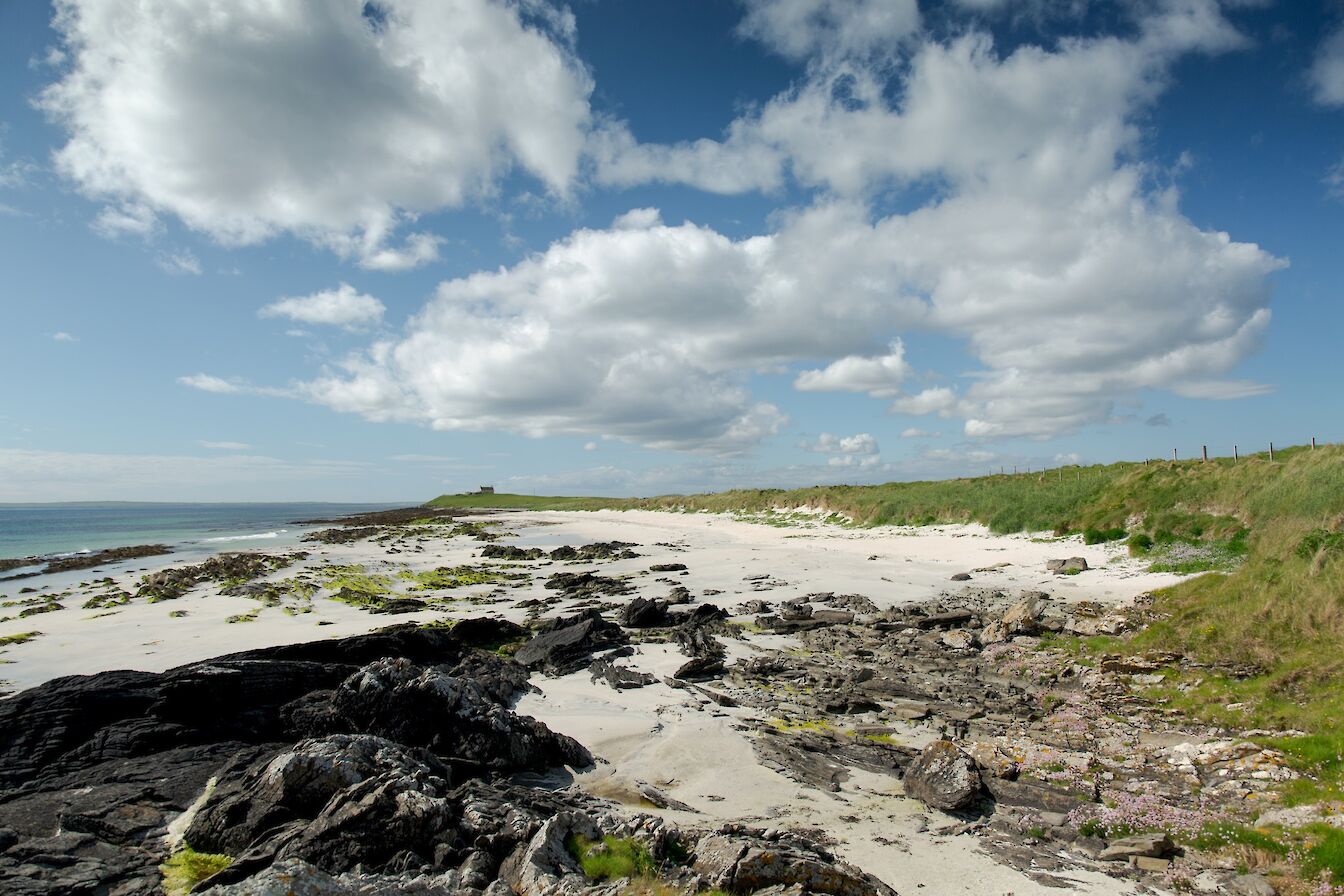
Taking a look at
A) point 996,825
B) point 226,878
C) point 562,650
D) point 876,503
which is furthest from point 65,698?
point 876,503

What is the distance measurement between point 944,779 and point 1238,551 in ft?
63.7

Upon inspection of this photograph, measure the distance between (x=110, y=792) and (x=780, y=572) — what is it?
925 inches

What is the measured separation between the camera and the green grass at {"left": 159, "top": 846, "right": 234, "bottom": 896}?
207 inches

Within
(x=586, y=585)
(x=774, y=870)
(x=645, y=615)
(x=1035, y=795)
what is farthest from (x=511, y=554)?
(x=774, y=870)

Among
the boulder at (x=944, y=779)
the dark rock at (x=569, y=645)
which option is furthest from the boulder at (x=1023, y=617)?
the dark rock at (x=569, y=645)

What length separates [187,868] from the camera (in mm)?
5555

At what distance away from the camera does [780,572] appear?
1094 inches

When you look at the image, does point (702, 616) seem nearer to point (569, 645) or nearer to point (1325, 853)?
point (569, 645)

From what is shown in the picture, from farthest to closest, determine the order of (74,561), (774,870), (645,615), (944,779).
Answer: (74,561) < (645,615) < (944,779) < (774,870)

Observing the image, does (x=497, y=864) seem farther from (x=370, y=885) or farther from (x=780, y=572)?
(x=780, y=572)

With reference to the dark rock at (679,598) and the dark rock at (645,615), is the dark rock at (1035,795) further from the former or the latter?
the dark rock at (679,598)

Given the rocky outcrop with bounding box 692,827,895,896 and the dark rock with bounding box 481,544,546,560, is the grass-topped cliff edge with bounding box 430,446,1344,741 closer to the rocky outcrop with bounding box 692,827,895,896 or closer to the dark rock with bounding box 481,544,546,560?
the rocky outcrop with bounding box 692,827,895,896

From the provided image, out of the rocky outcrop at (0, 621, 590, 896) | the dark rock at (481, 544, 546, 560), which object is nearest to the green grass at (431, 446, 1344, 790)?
the rocky outcrop at (0, 621, 590, 896)

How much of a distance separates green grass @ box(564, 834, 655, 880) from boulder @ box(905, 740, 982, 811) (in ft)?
13.5
